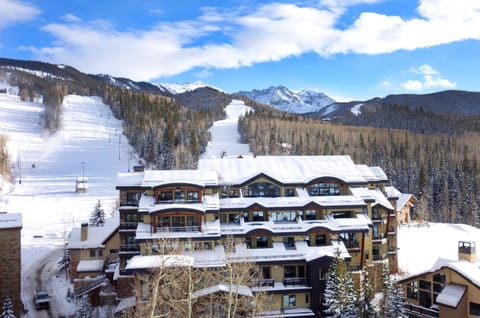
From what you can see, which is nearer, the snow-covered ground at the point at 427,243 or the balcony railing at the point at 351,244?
the balcony railing at the point at 351,244

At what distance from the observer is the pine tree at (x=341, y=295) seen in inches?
1083

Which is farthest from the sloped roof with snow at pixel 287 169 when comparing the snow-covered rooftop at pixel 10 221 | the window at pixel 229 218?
the snow-covered rooftop at pixel 10 221

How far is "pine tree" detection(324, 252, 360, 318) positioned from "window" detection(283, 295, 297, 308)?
18.8 ft

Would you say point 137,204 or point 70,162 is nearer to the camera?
point 137,204

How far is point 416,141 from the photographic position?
13700cm

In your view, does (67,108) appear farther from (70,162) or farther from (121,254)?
(121,254)

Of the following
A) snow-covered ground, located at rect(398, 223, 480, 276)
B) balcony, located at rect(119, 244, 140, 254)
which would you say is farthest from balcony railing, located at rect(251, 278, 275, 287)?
snow-covered ground, located at rect(398, 223, 480, 276)

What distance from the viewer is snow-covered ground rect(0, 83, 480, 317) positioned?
1986 inches

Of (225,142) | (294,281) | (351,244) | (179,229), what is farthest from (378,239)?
(225,142)

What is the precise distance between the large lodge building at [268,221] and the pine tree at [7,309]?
8104 millimetres

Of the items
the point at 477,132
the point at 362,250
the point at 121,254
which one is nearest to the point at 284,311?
the point at 362,250

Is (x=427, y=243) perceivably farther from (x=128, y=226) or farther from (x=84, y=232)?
(x=84, y=232)

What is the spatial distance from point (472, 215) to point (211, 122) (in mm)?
117685

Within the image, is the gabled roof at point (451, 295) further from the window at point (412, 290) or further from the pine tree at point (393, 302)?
the window at point (412, 290)
